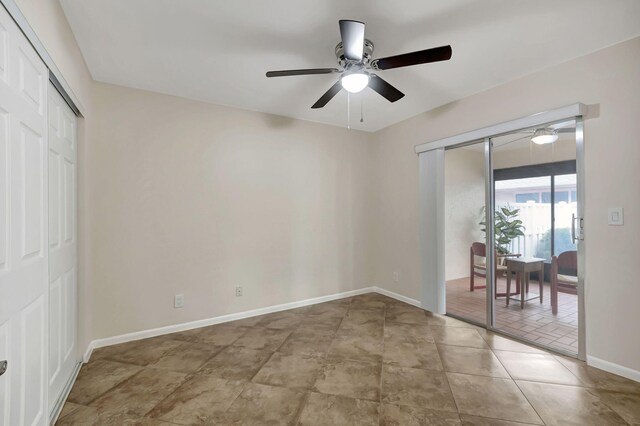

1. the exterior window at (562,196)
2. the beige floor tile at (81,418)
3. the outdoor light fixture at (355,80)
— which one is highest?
the outdoor light fixture at (355,80)

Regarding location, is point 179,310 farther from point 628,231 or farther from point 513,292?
point 628,231

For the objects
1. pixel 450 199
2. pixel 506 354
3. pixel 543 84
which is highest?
pixel 543 84

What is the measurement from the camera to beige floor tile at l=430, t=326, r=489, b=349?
264cm

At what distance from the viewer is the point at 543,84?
248 centimetres

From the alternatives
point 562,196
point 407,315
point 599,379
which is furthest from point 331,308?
point 562,196

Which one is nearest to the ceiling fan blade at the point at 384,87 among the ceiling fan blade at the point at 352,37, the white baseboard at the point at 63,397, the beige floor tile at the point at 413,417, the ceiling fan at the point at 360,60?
the ceiling fan at the point at 360,60

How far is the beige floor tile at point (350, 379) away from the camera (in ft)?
6.31

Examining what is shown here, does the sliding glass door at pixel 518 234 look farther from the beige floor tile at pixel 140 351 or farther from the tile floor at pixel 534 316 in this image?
the beige floor tile at pixel 140 351

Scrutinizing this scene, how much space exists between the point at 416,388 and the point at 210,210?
2542 mm

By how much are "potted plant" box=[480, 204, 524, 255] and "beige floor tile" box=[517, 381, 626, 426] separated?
1.35 m

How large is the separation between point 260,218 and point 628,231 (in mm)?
3304

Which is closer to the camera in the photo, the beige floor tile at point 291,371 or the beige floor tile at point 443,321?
the beige floor tile at point 291,371

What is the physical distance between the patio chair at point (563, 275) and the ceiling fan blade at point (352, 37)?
2.45 meters

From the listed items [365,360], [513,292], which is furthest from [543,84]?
[365,360]
